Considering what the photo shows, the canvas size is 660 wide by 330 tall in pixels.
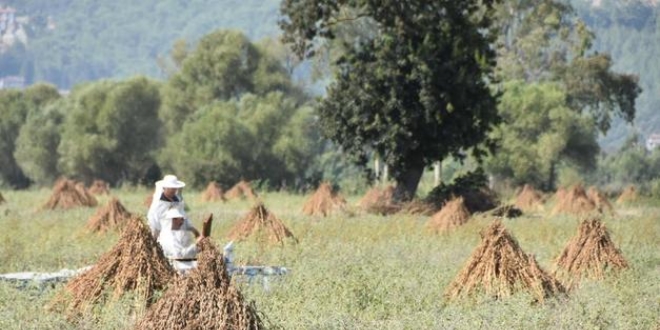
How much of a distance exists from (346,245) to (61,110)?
65.4 m

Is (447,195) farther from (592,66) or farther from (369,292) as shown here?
(592,66)

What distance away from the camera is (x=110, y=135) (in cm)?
7738

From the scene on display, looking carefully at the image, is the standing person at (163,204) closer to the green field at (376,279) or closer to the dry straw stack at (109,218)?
the green field at (376,279)

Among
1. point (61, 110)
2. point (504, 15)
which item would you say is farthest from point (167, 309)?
point (61, 110)

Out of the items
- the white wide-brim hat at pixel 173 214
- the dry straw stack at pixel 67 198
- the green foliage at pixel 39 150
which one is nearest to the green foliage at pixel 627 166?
the green foliage at pixel 39 150

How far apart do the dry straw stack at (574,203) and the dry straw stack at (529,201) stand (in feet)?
8.36

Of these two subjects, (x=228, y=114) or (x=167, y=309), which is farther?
(x=228, y=114)

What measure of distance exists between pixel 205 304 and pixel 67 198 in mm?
26950

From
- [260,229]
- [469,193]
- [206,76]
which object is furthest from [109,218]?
[206,76]

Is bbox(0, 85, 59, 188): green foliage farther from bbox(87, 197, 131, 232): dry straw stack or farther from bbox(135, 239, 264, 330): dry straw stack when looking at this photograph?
bbox(135, 239, 264, 330): dry straw stack

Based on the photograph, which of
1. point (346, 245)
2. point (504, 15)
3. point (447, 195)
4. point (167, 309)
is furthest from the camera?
point (504, 15)

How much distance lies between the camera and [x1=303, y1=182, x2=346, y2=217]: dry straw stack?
36.7 meters

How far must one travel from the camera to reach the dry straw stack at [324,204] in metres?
36.7

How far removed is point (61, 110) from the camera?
289ft
